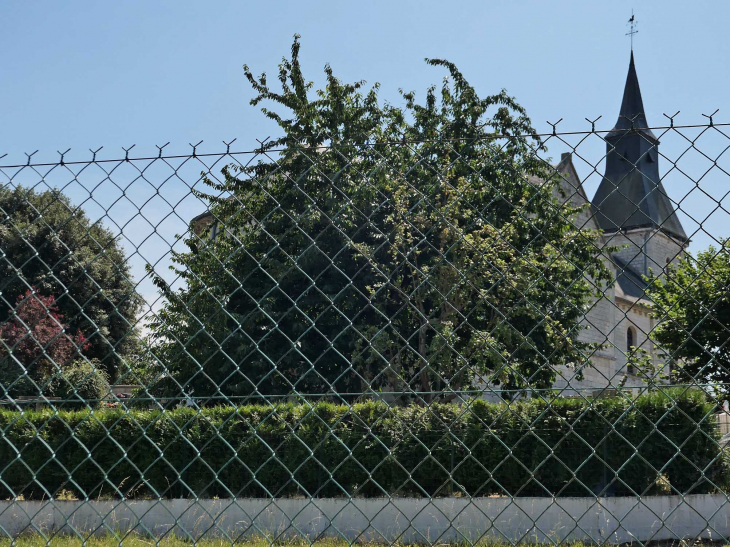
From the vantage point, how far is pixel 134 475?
6.76 metres

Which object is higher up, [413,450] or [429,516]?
[413,450]

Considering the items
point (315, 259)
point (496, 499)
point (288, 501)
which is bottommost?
point (288, 501)

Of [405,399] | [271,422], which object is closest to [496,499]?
[271,422]

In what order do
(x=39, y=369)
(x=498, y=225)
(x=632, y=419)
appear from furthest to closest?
(x=39, y=369), (x=498, y=225), (x=632, y=419)

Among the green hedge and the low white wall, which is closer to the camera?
the low white wall

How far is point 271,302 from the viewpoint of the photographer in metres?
10.4

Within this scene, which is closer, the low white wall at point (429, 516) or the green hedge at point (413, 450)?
the low white wall at point (429, 516)

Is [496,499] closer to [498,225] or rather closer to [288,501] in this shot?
[288,501]

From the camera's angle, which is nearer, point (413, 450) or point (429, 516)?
point (429, 516)

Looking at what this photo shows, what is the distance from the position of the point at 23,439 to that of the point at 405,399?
4.77 meters

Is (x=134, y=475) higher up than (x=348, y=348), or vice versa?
(x=348, y=348)

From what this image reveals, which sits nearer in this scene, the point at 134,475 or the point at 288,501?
the point at 288,501

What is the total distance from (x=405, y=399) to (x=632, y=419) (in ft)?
11.3

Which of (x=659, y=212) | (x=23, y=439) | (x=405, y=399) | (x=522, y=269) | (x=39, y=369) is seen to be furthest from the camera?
(x=659, y=212)
